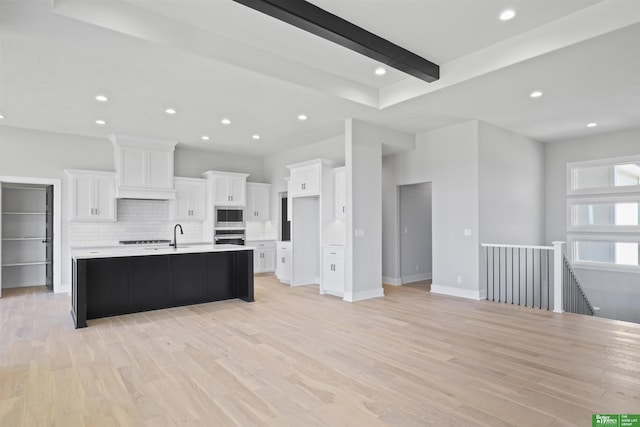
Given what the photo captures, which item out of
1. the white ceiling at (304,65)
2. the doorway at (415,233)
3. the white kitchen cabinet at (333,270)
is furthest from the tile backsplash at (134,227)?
the doorway at (415,233)

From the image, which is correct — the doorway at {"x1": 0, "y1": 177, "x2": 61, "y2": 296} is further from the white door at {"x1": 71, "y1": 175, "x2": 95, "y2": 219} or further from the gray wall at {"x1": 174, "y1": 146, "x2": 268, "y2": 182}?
the gray wall at {"x1": 174, "y1": 146, "x2": 268, "y2": 182}

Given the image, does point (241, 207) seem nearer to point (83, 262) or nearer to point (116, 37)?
point (83, 262)

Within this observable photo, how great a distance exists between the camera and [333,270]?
6547mm

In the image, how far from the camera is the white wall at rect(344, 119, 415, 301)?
618cm

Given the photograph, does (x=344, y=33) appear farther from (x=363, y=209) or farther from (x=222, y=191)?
(x=222, y=191)

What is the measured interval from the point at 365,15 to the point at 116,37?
2434 millimetres

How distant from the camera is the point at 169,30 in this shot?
363 cm

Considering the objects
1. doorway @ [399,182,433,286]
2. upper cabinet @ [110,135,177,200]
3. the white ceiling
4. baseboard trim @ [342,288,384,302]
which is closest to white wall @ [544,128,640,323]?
the white ceiling

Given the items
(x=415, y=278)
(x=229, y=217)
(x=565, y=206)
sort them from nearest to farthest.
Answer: (x=565, y=206) < (x=415, y=278) < (x=229, y=217)

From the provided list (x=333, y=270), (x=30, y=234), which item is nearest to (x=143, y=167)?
(x=30, y=234)

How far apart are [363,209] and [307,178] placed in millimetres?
1457

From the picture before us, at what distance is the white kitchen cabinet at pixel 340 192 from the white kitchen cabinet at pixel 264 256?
2985 mm

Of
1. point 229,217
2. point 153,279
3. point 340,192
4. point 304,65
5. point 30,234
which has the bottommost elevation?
point 153,279

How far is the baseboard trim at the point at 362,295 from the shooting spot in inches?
240
